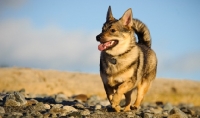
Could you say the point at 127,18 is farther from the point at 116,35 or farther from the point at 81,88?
the point at 81,88

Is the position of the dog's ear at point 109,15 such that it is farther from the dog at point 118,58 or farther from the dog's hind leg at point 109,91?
the dog's hind leg at point 109,91

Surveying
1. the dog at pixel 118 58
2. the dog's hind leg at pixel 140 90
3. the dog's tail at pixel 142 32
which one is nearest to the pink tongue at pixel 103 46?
the dog at pixel 118 58

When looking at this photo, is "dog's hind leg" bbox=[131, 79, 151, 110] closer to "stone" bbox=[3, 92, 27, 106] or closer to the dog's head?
the dog's head

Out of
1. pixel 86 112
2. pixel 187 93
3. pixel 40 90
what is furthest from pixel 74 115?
pixel 187 93

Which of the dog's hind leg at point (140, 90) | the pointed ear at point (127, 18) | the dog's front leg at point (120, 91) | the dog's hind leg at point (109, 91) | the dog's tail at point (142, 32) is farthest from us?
the dog's tail at point (142, 32)

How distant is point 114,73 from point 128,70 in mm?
341

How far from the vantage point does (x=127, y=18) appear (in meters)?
12.7

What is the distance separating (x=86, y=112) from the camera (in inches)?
471

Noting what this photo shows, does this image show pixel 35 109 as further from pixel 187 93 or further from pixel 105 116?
pixel 187 93

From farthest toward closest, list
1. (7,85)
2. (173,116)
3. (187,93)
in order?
(187,93)
(7,85)
(173,116)

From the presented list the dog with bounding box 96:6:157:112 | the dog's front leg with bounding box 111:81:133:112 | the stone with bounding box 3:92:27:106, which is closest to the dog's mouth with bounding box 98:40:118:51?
the dog with bounding box 96:6:157:112

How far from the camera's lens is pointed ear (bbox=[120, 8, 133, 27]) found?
1262 centimetres

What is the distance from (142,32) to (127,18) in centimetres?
189

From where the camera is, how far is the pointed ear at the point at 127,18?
1262cm
